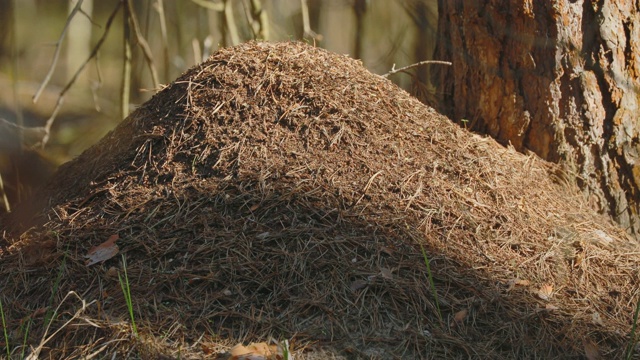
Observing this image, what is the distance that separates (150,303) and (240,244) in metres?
0.42

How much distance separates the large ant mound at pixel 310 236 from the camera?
2393mm

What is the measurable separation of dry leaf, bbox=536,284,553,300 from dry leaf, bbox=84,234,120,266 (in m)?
1.74

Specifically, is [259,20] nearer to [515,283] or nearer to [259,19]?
[259,19]

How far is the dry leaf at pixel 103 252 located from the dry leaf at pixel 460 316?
1371 mm

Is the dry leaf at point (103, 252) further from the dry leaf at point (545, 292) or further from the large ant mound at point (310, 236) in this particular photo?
the dry leaf at point (545, 292)

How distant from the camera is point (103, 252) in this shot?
2.66 meters

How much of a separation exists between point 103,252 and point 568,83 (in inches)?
99.3

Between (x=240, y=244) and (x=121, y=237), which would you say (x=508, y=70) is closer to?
(x=240, y=244)

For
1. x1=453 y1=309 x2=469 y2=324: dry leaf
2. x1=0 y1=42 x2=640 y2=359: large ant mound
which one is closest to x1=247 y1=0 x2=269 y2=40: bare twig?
x1=0 y1=42 x2=640 y2=359: large ant mound

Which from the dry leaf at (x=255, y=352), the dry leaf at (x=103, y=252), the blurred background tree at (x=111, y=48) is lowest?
the blurred background tree at (x=111, y=48)

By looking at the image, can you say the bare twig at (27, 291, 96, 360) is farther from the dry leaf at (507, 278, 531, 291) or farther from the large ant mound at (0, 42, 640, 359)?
the dry leaf at (507, 278, 531, 291)

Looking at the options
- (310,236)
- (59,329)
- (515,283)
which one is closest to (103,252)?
(59,329)

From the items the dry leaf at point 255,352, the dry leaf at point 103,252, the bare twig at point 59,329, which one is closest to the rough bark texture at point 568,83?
the dry leaf at point 255,352

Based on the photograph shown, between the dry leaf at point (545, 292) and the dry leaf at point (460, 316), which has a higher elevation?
the dry leaf at point (460, 316)
